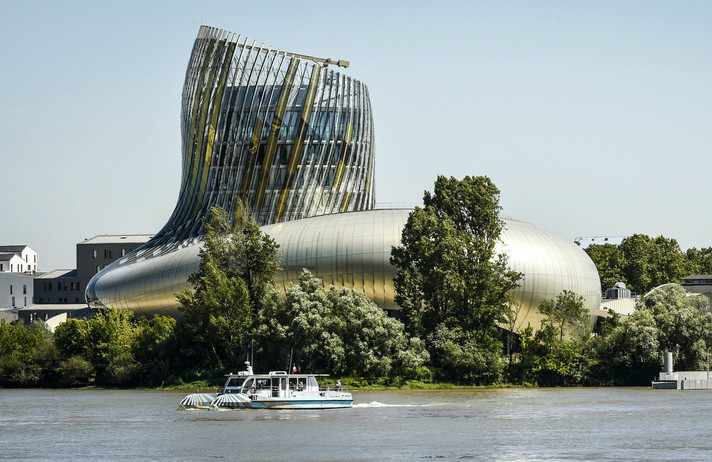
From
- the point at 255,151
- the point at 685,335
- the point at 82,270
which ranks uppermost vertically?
the point at 255,151

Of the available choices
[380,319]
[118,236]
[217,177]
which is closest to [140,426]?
[380,319]

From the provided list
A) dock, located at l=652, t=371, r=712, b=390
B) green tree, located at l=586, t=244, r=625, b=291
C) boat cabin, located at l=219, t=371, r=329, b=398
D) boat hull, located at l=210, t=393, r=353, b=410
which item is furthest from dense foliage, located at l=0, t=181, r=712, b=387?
green tree, located at l=586, t=244, r=625, b=291

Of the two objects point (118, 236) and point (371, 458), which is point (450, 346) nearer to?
point (371, 458)

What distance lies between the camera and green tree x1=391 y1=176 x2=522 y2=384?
3324 inches

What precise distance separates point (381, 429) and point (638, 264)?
105 meters

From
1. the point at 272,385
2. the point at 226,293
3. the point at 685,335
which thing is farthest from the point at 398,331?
the point at 685,335

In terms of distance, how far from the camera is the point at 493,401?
69.6 metres

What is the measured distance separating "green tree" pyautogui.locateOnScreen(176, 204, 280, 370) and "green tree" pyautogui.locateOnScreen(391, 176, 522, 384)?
9.97 meters

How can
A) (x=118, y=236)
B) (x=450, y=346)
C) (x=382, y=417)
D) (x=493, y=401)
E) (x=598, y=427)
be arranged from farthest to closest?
(x=118, y=236)
(x=450, y=346)
(x=493, y=401)
(x=382, y=417)
(x=598, y=427)

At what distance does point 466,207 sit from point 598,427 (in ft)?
118

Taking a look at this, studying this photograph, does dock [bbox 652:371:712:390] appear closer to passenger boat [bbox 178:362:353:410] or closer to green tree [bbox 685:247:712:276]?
passenger boat [bbox 178:362:353:410]

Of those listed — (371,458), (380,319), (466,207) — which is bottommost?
(371,458)

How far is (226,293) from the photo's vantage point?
275ft

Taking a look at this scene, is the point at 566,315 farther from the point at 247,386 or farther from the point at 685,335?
the point at 247,386
